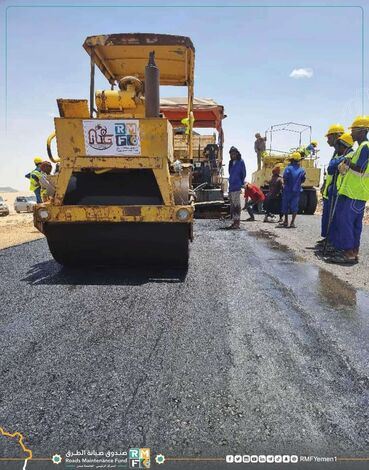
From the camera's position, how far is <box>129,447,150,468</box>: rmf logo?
1.66m

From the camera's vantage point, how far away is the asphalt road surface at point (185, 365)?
1803mm

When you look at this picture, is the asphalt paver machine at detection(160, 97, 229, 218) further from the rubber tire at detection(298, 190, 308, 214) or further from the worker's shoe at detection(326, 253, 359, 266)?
the rubber tire at detection(298, 190, 308, 214)

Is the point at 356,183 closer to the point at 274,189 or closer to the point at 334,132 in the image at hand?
the point at 334,132

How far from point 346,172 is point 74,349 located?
184 inches

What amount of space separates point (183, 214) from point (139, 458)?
9.21 ft

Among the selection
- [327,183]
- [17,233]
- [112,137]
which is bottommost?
[17,233]

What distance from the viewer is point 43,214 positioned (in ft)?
13.9

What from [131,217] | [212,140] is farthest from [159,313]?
[212,140]

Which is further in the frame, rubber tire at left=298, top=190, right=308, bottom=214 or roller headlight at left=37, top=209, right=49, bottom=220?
rubber tire at left=298, top=190, right=308, bottom=214

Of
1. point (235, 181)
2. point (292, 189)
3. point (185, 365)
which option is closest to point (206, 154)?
point (235, 181)

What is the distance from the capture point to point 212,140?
1022 cm

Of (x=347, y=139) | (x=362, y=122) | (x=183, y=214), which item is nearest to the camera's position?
(x=183, y=214)

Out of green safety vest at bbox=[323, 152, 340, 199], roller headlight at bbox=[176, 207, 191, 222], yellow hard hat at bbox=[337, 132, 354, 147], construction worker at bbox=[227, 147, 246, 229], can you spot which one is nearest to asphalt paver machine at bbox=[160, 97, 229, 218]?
construction worker at bbox=[227, 147, 246, 229]

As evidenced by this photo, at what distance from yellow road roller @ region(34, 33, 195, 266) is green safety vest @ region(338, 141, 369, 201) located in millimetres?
2557
